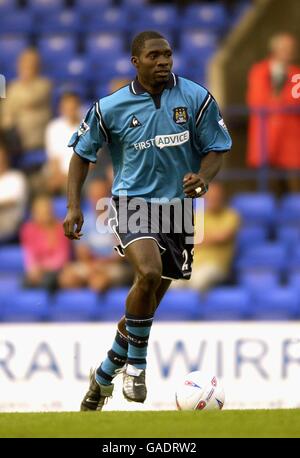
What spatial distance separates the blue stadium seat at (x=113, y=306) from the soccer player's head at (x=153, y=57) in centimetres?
463

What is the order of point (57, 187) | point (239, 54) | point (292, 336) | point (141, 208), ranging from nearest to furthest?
point (141, 208) < point (292, 336) < point (57, 187) < point (239, 54)

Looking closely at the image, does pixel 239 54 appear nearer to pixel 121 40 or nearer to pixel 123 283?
pixel 121 40

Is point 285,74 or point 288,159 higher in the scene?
point 285,74

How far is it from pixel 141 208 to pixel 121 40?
8421mm

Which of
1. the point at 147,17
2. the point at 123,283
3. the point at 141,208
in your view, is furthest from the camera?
the point at 147,17

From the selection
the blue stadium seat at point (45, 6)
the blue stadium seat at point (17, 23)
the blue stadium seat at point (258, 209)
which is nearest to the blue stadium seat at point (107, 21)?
the blue stadium seat at point (45, 6)

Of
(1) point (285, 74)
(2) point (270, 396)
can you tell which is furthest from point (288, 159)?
(2) point (270, 396)

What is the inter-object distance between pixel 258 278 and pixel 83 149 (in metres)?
5.18

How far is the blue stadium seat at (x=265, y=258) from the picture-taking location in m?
13.2

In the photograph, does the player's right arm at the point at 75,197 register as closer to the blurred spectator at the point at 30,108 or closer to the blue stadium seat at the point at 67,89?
the blurred spectator at the point at 30,108

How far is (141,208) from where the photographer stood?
8195 millimetres

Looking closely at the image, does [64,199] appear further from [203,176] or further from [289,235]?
[203,176]

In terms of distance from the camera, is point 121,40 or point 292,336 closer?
point 292,336

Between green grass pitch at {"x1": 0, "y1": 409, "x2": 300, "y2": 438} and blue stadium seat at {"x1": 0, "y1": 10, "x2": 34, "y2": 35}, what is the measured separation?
9.50m
